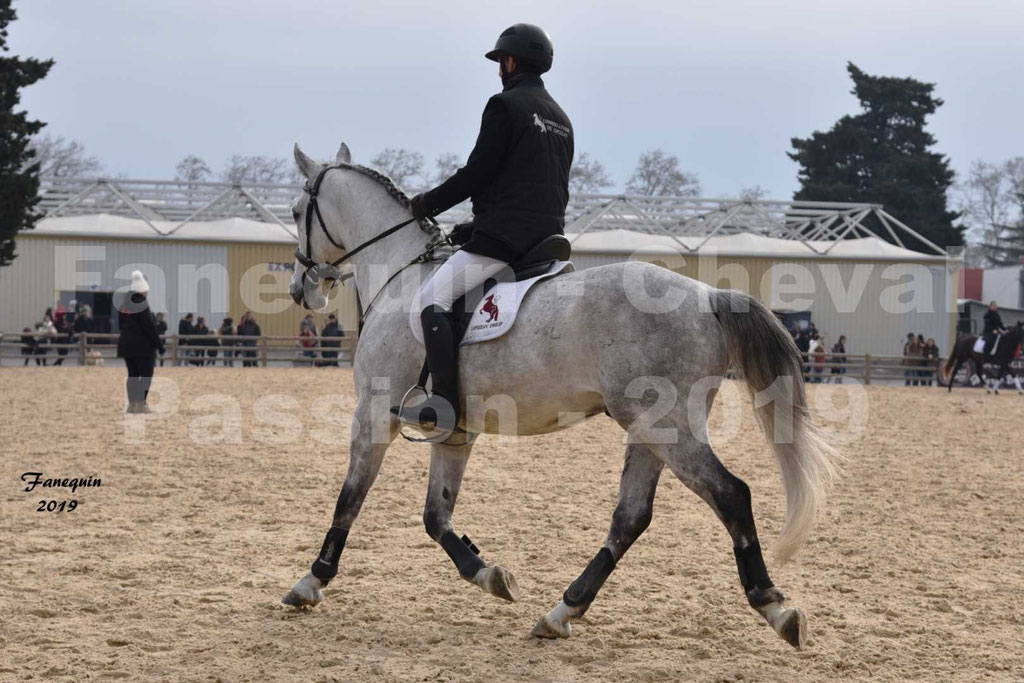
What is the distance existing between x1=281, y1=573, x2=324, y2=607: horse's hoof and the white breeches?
5.13 ft

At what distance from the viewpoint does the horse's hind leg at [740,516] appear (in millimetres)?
4363

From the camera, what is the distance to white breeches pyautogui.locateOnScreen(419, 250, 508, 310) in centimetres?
508

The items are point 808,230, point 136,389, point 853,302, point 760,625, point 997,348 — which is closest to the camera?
point 760,625

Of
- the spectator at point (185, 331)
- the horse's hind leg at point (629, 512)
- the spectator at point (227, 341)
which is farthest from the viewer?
the spectator at point (227, 341)

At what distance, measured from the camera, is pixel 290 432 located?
12516 millimetres

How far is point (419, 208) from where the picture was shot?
567 cm

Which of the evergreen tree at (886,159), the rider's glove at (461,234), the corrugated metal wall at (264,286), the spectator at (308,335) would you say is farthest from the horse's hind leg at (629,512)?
the evergreen tree at (886,159)

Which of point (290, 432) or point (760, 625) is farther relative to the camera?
point (290, 432)

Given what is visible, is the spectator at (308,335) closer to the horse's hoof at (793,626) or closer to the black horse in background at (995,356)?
the black horse in background at (995,356)

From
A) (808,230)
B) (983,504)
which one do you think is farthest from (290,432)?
(808,230)

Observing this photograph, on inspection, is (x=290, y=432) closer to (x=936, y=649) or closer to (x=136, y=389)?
(x=136, y=389)

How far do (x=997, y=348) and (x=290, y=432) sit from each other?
1808 centimetres

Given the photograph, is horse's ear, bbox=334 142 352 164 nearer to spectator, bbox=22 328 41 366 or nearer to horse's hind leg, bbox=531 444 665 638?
horse's hind leg, bbox=531 444 665 638

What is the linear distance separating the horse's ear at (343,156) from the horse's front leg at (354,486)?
1829 mm
